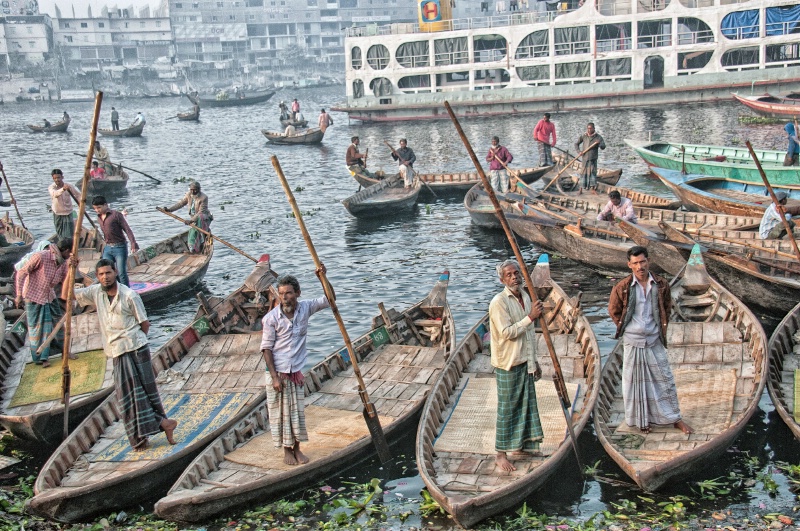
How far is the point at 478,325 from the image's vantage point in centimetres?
1173

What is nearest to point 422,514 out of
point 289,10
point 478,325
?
point 478,325

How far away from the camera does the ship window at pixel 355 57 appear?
52812 mm

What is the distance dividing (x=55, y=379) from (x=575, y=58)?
142 feet

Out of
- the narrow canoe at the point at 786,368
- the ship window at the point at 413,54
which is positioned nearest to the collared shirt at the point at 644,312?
the narrow canoe at the point at 786,368

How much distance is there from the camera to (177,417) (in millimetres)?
10195

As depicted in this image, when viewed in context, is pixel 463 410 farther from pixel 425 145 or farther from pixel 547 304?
pixel 425 145

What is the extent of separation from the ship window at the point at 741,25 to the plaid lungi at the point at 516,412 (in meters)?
45.0

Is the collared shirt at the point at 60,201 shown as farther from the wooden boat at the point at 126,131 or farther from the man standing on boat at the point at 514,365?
the wooden boat at the point at 126,131

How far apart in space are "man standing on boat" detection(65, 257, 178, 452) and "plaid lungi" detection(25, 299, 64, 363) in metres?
3.02

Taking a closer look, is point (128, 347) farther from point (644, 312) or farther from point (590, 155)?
Answer: point (590, 155)

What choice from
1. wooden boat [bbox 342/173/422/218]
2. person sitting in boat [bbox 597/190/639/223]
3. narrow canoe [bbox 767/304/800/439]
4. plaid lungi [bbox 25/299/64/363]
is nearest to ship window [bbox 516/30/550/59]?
wooden boat [bbox 342/173/422/218]

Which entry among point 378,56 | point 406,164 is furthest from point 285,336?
point 378,56

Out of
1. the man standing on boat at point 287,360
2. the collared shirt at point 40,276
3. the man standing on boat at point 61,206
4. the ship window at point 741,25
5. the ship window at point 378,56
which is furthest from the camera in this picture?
the ship window at point 378,56

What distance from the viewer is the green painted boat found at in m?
20.7
